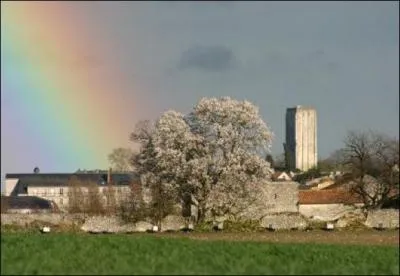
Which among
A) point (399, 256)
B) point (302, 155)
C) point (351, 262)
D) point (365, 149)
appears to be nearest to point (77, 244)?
point (351, 262)

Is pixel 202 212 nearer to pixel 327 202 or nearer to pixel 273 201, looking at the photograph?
pixel 273 201

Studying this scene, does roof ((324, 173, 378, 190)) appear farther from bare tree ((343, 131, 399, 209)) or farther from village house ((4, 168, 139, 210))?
village house ((4, 168, 139, 210))

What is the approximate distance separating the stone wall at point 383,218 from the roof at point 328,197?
10219mm

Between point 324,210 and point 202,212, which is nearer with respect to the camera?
point 202,212

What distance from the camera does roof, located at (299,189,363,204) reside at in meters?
75.1

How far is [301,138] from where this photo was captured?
158 m

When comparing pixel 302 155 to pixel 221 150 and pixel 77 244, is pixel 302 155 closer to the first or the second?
pixel 221 150

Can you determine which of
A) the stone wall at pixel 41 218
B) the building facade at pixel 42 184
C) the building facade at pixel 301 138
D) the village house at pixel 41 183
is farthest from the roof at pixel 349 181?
the building facade at pixel 301 138

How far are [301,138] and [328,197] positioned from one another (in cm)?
8043

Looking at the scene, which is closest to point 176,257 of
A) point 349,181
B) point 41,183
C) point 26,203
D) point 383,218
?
point 383,218

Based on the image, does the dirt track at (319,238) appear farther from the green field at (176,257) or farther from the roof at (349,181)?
the roof at (349,181)

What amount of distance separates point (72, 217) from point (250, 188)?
16.1 meters

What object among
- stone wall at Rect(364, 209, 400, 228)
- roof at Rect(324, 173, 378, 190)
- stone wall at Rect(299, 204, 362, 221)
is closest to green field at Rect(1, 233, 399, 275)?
Result: stone wall at Rect(364, 209, 400, 228)

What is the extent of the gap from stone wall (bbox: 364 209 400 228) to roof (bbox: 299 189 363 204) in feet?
33.5
